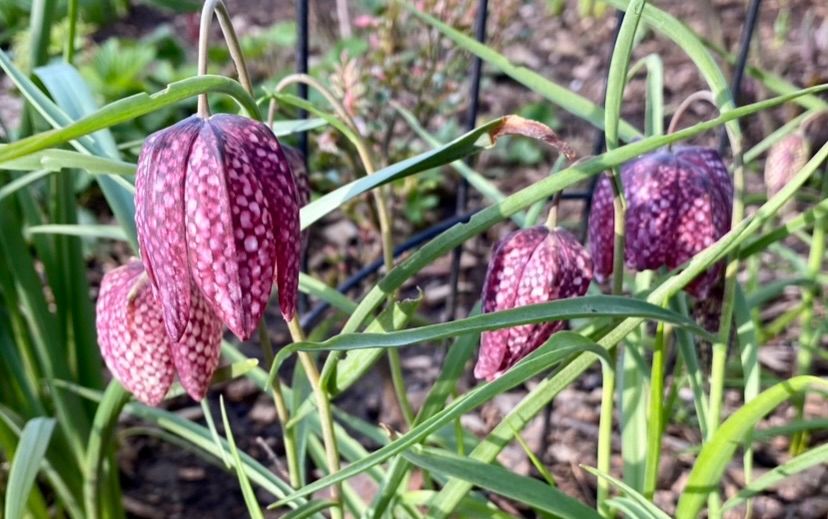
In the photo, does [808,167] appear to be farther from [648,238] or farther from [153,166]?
[153,166]

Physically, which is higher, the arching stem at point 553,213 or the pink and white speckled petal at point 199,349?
the arching stem at point 553,213

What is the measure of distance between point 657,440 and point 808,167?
316 millimetres

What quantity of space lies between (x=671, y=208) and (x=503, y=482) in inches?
13.2

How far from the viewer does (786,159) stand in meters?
1.44

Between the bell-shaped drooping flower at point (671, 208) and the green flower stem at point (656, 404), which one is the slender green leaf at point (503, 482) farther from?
the bell-shaped drooping flower at point (671, 208)

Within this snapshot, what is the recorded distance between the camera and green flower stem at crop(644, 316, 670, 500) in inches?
36.0

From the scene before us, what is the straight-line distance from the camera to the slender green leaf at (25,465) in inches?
39.0

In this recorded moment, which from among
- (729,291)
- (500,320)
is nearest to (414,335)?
(500,320)

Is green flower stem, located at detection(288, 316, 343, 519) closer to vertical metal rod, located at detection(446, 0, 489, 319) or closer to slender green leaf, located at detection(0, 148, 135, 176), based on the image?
slender green leaf, located at detection(0, 148, 135, 176)

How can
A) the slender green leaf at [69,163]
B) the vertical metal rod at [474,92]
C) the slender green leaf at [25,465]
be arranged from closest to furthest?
1. the slender green leaf at [69,163]
2. the slender green leaf at [25,465]
3. the vertical metal rod at [474,92]

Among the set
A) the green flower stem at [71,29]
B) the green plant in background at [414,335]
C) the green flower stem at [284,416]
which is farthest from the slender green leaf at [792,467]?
the green flower stem at [71,29]

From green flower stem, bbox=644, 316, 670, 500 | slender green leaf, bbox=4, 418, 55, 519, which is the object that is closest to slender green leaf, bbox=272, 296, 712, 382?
green flower stem, bbox=644, 316, 670, 500

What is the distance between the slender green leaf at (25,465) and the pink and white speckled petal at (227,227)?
1.48ft

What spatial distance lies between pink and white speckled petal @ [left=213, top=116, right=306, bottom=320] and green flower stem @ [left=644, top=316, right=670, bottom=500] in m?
0.39
